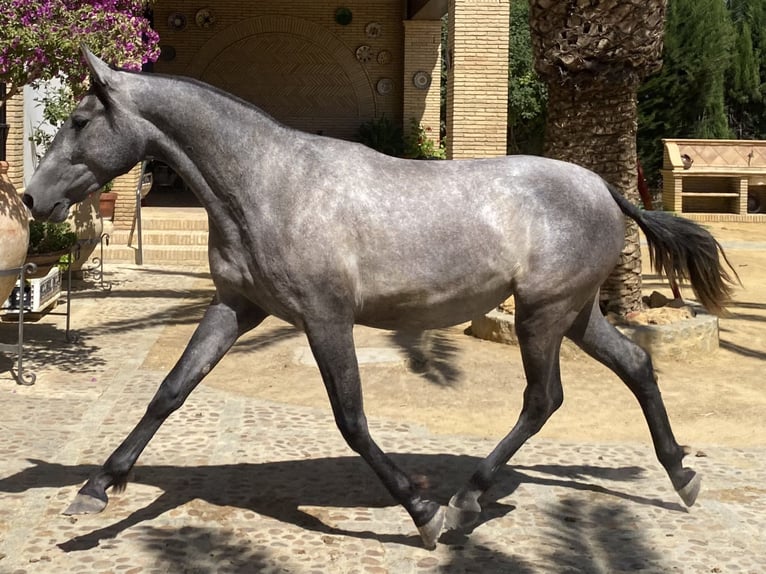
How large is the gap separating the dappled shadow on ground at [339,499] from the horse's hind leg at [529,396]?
0.46ft

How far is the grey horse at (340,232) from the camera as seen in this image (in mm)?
3922

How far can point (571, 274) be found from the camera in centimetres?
417

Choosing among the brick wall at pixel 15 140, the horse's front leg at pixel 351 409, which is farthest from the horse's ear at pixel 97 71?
the brick wall at pixel 15 140

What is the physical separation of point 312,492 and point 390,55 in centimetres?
1897

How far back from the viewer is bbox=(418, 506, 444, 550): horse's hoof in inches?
157

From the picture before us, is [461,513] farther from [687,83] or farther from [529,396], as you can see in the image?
[687,83]

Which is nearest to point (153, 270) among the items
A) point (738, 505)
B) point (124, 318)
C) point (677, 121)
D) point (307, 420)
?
point (124, 318)

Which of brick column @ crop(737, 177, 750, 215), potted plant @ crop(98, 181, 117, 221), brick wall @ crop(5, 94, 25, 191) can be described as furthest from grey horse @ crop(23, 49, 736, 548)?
brick column @ crop(737, 177, 750, 215)

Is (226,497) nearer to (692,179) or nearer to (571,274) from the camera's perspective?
(571,274)

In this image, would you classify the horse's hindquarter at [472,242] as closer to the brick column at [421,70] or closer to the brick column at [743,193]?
the brick column at [421,70]

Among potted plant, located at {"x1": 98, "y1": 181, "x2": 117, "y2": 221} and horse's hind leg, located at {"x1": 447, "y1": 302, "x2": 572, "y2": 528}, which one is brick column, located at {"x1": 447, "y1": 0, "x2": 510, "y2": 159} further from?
horse's hind leg, located at {"x1": 447, "y1": 302, "x2": 572, "y2": 528}

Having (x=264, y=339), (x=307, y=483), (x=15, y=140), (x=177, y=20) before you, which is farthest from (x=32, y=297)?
(x=177, y=20)

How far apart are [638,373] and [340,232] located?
1.63 m

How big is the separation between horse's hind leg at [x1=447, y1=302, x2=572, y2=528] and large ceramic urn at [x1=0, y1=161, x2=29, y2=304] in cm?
385
